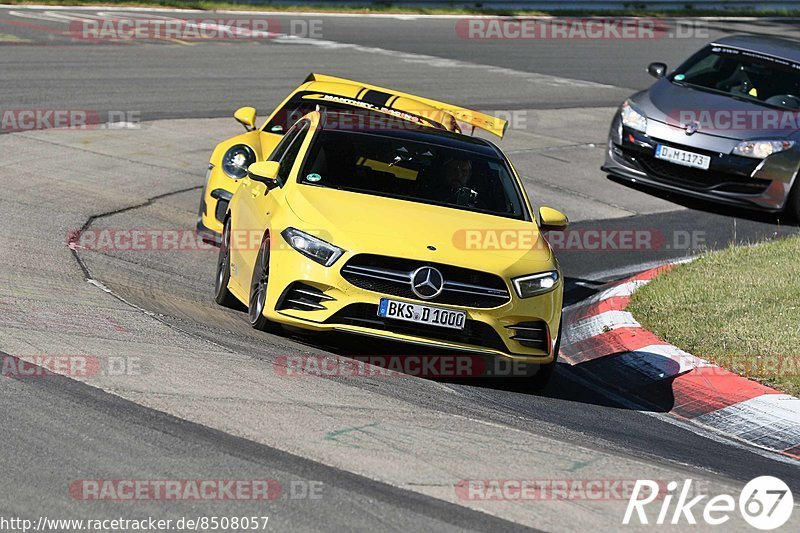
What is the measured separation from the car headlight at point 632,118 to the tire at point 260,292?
7.92 m

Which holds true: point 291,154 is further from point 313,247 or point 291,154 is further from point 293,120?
point 293,120

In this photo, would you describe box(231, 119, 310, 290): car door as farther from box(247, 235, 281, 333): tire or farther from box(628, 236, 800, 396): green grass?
box(628, 236, 800, 396): green grass

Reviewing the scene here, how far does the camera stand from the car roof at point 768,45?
645 inches

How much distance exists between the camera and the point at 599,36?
3222 centimetres

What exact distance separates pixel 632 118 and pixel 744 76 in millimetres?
1641

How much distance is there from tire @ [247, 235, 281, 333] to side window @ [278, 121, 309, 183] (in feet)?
2.38

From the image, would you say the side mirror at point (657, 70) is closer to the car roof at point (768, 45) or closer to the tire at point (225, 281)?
the car roof at point (768, 45)

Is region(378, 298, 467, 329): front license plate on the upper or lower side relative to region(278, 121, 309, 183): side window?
lower

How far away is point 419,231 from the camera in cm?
812

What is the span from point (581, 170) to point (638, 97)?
3.86 feet

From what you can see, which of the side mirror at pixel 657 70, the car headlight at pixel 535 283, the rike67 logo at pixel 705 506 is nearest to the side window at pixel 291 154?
the car headlight at pixel 535 283

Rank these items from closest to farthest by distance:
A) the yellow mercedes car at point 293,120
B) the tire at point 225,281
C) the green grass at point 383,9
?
1. the tire at point 225,281
2. the yellow mercedes car at point 293,120
3. the green grass at point 383,9

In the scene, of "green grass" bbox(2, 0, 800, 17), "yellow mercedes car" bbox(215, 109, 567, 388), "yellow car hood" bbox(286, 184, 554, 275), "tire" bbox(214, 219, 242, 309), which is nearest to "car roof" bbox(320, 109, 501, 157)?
"yellow mercedes car" bbox(215, 109, 567, 388)

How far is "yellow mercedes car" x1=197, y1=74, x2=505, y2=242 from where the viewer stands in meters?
11.2
